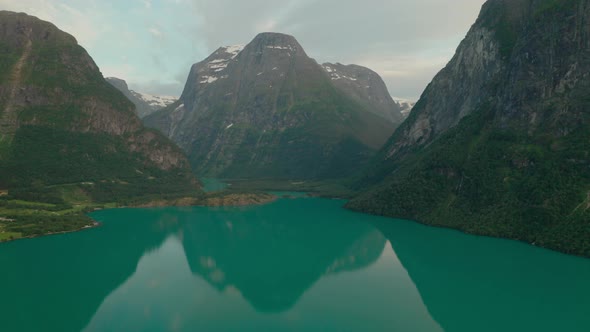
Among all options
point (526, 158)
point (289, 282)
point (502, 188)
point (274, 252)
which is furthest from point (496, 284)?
point (526, 158)

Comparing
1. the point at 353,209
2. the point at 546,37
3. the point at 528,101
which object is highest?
Answer: the point at 546,37

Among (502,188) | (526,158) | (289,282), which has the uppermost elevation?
(526,158)

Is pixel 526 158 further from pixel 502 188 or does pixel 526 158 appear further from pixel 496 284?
pixel 496 284

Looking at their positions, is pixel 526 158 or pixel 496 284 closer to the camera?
pixel 496 284

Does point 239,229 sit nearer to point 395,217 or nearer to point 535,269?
point 395,217

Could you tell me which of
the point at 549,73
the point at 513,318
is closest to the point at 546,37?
the point at 549,73

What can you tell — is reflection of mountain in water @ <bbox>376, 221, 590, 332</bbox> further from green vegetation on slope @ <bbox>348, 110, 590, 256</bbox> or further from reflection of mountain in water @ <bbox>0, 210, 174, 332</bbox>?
reflection of mountain in water @ <bbox>0, 210, 174, 332</bbox>
